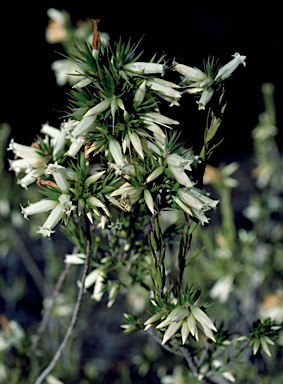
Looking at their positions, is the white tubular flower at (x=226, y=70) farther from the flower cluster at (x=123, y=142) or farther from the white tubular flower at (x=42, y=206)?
the white tubular flower at (x=42, y=206)

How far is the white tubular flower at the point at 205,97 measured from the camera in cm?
106

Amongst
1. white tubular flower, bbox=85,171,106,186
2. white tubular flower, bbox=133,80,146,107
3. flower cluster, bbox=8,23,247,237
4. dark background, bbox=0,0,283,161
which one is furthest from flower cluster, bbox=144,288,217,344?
dark background, bbox=0,0,283,161

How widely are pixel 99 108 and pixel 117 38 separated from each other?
3.77 metres

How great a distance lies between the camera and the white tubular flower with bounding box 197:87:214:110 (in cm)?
106

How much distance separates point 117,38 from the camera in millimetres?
4566

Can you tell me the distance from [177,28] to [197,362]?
5.01 m

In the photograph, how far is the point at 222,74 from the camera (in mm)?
1079

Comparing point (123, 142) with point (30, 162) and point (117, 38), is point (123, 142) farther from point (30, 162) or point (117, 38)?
point (117, 38)

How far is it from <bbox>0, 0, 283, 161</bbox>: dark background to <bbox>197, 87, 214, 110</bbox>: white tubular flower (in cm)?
342

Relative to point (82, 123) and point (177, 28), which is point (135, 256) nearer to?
point (82, 123)

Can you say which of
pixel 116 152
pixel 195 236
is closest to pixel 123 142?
pixel 116 152

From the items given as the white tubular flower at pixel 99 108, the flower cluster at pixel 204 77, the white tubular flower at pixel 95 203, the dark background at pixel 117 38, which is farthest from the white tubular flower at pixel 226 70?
the dark background at pixel 117 38

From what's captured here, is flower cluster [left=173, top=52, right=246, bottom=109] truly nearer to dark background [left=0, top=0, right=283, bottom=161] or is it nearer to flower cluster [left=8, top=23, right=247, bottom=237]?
flower cluster [left=8, top=23, right=247, bottom=237]

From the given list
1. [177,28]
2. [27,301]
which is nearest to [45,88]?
[177,28]
